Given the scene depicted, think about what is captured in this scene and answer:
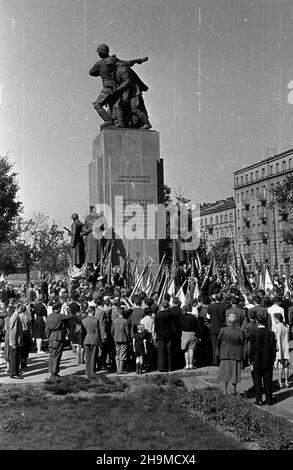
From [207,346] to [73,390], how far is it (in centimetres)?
453

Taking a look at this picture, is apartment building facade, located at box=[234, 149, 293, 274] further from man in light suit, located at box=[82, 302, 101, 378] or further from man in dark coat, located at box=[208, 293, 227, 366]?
man in light suit, located at box=[82, 302, 101, 378]

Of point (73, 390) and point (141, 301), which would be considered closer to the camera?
A: point (73, 390)

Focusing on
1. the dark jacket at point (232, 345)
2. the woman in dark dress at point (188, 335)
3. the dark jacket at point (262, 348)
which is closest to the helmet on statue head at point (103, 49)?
the woman in dark dress at point (188, 335)

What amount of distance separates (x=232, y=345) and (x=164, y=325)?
3.01 meters

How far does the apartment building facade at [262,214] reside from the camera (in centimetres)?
8069

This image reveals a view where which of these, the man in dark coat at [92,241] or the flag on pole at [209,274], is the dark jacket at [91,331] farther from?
the man in dark coat at [92,241]

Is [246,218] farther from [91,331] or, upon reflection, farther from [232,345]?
[232,345]

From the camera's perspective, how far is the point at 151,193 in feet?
89.9

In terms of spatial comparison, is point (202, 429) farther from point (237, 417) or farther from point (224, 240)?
point (224, 240)

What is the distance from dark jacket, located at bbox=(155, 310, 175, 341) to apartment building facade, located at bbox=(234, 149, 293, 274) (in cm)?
6523

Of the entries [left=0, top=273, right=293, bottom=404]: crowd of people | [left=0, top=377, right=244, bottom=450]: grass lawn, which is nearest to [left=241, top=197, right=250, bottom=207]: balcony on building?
[left=0, top=273, right=293, bottom=404]: crowd of people

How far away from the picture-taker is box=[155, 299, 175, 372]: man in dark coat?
13.6 metres

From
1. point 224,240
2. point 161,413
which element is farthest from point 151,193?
point 224,240

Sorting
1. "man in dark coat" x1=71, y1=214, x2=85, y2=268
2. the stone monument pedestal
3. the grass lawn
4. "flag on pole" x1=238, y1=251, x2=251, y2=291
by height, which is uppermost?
the stone monument pedestal
